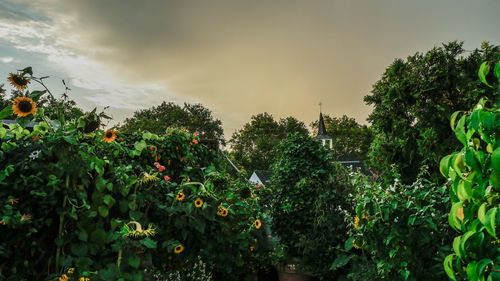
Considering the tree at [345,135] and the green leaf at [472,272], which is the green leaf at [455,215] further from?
the tree at [345,135]

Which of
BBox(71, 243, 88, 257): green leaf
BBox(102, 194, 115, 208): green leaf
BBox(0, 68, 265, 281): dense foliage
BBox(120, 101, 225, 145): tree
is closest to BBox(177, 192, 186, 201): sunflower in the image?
BBox(0, 68, 265, 281): dense foliage

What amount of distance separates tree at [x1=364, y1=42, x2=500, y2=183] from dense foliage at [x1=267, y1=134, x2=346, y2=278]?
2741 millimetres

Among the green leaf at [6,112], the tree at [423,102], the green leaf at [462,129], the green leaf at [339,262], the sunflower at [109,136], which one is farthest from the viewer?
the tree at [423,102]

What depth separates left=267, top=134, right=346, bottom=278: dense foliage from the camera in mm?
3662

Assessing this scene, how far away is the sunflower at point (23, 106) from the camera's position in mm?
1413

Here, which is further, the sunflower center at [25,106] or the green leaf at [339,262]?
the green leaf at [339,262]

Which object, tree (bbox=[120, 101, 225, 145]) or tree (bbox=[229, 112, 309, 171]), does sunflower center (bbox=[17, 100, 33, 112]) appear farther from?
tree (bbox=[229, 112, 309, 171])

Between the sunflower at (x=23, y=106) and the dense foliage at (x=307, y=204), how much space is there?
2.99 metres

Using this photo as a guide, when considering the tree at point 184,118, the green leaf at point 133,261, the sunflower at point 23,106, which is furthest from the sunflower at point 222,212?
the tree at point 184,118

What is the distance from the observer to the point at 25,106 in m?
1.42

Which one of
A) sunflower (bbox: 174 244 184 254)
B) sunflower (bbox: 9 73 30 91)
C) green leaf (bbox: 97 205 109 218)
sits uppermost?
sunflower (bbox: 9 73 30 91)

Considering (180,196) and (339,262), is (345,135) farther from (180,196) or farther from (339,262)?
(180,196)

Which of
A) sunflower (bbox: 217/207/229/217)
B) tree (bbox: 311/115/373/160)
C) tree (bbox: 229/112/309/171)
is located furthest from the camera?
tree (bbox: 311/115/373/160)

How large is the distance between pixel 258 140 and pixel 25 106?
27995 millimetres
